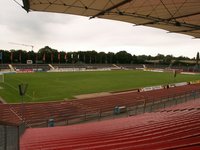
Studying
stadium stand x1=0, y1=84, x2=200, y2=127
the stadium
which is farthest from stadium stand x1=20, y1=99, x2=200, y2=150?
stadium stand x1=0, y1=84, x2=200, y2=127

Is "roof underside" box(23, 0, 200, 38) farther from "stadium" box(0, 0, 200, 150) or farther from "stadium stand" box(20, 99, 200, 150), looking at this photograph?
"stadium stand" box(20, 99, 200, 150)

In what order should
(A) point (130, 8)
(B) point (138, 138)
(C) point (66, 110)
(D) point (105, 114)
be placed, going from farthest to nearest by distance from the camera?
(C) point (66, 110) → (D) point (105, 114) → (A) point (130, 8) → (B) point (138, 138)

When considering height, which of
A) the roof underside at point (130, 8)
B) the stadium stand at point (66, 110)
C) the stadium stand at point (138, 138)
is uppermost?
the roof underside at point (130, 8)

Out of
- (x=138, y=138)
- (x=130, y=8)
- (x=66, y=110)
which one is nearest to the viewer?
(x=138, y=138)

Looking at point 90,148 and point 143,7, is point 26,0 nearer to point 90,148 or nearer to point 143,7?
point 143,7

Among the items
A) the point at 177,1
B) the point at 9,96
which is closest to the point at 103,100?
the point at 9,96

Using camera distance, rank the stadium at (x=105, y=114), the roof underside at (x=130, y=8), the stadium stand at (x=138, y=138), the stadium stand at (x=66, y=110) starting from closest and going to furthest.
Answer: the stadium stand at (x=138, y=138) < the stadium at (x=105, y=114) < the roof underside at (x=130, y=8) < the stadium stand at (x=66, y=110)

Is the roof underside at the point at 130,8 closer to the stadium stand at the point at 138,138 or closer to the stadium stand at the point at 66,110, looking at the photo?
the stadium stand at the point at 138,138

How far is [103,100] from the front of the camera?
2905cm

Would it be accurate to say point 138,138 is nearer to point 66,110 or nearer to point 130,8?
point 130,8

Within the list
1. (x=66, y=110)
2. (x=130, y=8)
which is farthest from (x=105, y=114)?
(x=130, y=8)

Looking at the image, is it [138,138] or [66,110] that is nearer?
[138,138]

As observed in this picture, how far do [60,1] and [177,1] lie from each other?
248 inches

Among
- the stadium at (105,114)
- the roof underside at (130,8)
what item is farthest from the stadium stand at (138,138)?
the roof underside at (130,8)
